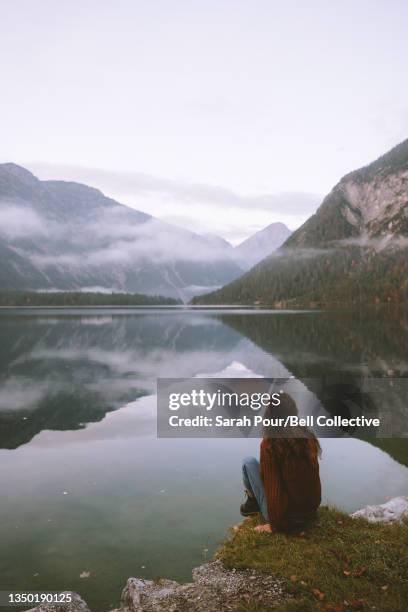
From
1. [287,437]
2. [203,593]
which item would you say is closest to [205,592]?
[203,593]

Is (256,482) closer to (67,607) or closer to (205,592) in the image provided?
(205,592)

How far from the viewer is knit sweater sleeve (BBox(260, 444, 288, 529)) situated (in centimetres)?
895

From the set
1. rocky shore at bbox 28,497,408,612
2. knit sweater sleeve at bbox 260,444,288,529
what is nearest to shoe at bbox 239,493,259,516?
knit sweater sleeve at bbox 260,444,288,529

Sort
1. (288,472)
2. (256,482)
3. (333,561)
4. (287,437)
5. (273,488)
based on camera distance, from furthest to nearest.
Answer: (256,482), (273,488), (288,472), (287,437), (333,561)

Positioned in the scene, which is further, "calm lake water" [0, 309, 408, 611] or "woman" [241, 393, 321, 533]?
"calm lake water" [0, 309, 408, 611]

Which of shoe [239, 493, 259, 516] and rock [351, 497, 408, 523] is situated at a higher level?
shoe [239, 493, 259, 516]

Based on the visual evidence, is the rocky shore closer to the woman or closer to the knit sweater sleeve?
the knit sweater sleeve

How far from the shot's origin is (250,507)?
1100 centimetres

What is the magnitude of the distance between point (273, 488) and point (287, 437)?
1171 millimetres

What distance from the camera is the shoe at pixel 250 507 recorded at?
35.7ft

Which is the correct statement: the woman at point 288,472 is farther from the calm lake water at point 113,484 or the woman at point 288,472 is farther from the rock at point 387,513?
the rock at point 387,513

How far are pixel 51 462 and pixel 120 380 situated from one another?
1881 cm

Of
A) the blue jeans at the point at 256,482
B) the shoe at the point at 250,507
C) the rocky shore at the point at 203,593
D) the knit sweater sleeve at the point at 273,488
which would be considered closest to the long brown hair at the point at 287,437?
the knit sweater sleeve at the point at 273,488

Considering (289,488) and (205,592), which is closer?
(205,592)
